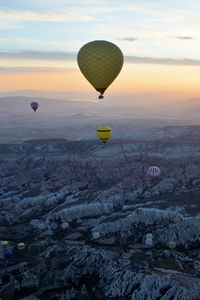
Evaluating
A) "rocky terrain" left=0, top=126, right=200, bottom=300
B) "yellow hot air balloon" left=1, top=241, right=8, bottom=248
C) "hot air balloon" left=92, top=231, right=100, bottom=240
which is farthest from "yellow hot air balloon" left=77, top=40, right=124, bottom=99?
"yellow hot air balloon" left=1, top=241, right=8, bottom=248

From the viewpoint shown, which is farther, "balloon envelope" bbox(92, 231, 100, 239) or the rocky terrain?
"balloon envelope" bbox(92, 231, 100, 239)

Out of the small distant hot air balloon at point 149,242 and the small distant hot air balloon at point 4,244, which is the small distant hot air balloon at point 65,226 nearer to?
the small distant hot air balloon at point 4,244

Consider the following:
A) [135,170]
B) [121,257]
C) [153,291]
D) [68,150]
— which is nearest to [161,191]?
[135,170]

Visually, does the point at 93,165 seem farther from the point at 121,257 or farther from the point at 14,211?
the point at 121,257

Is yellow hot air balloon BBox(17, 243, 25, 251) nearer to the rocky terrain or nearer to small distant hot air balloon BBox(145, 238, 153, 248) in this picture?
the rocky terrain

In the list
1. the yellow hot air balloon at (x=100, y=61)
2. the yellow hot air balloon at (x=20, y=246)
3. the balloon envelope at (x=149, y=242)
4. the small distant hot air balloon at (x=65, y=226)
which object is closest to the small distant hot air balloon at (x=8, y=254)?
the yellow hot air balloon at (x=20, y=246)

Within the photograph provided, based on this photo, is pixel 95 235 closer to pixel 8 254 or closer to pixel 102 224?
pixel 102 224
